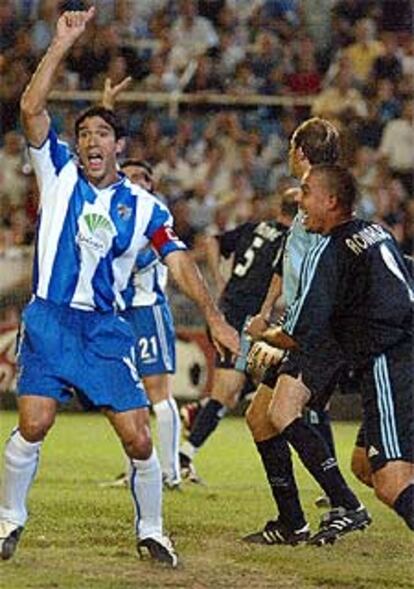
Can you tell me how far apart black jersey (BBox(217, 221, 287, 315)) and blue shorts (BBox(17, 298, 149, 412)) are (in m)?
3.89

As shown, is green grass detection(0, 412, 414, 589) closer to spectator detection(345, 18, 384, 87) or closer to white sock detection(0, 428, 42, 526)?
white sock detection(0, 428, 42, 526)

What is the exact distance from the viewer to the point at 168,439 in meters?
10.4

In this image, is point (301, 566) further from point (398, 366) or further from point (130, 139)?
point (130, 139)

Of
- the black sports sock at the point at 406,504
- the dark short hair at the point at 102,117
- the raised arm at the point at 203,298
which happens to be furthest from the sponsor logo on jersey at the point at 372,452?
the dark short hair at the point at 102,117

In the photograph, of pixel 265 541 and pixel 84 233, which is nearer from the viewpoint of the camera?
pixel 84 233

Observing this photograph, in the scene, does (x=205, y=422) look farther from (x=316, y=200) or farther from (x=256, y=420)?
(x=316, y=200)

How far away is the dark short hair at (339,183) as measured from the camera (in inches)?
284

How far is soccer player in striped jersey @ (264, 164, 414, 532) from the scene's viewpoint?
686 cm

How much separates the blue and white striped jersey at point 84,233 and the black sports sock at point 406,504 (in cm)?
149

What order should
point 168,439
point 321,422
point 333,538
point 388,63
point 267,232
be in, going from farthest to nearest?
point 388,63 < point 267,232 < point 168,439 < point 321,422 < point 333,538

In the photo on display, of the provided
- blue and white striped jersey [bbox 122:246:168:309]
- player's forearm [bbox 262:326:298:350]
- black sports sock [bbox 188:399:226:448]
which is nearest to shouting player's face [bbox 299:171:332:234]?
player's forearm [bbox 262:326:298:350]

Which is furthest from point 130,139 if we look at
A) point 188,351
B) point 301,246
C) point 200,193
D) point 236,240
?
point 301,246

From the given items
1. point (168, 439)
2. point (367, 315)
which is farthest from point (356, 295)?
point (168, 439)

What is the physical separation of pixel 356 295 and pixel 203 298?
2.16 feet
